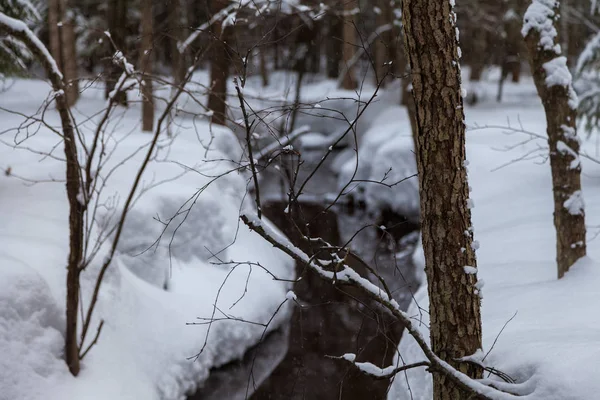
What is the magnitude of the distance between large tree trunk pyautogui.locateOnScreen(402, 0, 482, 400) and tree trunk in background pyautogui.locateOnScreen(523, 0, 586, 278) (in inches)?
110

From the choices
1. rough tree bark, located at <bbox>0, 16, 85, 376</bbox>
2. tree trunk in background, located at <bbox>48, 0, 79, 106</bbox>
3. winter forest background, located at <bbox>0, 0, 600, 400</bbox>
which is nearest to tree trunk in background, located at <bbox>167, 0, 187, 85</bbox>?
winter forest background, located at <bbox>0, 0, 600, 400</bbox>

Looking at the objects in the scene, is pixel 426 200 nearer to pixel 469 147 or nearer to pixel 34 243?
pixel 34 243

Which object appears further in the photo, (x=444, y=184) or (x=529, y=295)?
(x=529, y=295)

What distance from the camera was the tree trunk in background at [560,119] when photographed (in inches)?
241

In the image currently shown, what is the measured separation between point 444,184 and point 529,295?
311 centimetres

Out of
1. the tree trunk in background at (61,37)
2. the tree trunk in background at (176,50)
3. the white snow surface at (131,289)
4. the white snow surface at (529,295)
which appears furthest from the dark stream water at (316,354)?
the tree trunk in background at (61,37)

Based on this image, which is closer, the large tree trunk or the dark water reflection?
the large tree trunk

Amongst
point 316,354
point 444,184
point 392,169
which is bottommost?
point 316,354

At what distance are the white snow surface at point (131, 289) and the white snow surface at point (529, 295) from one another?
8.19 ft

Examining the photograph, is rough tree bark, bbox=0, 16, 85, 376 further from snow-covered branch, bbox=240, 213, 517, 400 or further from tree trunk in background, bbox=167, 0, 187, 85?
snow-covered branch, bbox=240, 213, 517, 400

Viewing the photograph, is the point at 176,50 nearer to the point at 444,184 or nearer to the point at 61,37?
the point at 61,37

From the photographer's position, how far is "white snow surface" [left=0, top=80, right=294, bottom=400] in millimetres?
5730

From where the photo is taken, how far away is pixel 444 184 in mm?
3756

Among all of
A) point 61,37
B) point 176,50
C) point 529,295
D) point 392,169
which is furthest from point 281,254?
point 61,37
